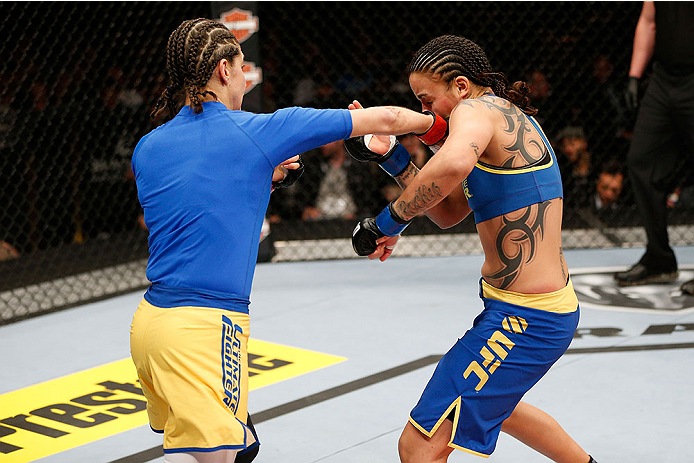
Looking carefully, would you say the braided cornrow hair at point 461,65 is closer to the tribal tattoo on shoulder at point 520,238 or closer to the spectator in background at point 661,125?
the tribal tattoo on shoulder at point 520,238

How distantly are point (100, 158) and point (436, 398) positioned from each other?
4361 mm

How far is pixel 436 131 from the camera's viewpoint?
200cm

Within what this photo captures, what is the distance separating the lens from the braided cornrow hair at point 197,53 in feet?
5.59

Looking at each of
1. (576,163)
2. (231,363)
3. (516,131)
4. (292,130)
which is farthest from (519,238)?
(576,163)

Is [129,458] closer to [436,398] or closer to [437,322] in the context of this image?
[436,398]

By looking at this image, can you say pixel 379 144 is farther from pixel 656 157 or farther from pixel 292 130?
pixel 656 157

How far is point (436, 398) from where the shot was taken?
6.21ft

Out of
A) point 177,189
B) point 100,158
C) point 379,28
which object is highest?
point 177,189

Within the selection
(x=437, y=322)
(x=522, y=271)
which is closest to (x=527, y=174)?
(x=522, y=271)

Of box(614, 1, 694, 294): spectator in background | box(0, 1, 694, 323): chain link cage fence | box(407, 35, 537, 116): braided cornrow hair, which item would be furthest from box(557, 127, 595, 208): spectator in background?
box(407, 35, 537, 116): braided cornrow hair

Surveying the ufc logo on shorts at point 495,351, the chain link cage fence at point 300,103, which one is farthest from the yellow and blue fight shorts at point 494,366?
the chain link cage fence at point 300,103

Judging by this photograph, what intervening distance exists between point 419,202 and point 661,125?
289 centimetres

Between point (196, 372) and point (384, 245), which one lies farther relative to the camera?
point (384, 245)

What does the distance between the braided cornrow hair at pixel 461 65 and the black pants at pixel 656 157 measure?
8.27ft
